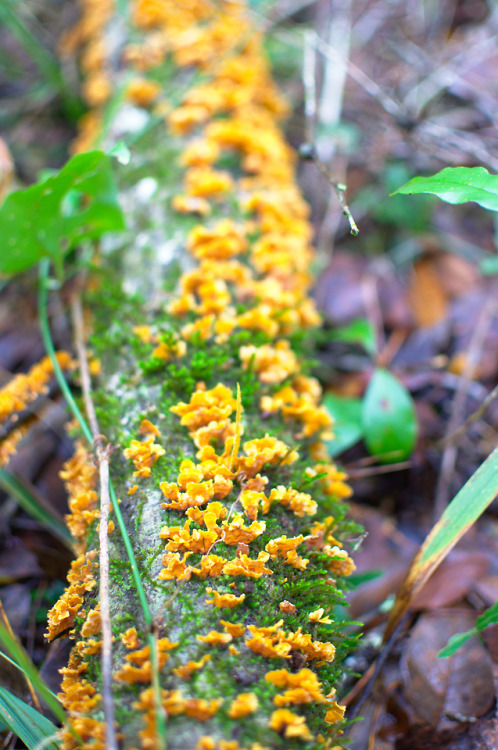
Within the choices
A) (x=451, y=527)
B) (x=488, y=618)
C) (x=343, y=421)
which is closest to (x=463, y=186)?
(x=451, y=527)

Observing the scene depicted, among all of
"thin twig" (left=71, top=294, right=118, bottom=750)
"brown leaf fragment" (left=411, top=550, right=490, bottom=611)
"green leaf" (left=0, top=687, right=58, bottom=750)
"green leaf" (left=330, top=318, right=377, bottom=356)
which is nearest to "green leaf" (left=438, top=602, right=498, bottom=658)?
"brown leaf fragment" (left=411, top=550, right=490, bottom=611)

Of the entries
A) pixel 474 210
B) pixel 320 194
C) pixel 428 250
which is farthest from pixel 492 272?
pixel 320 194

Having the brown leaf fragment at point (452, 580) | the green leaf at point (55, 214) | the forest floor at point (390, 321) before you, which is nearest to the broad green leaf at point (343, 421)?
the forest floor at point (390, 321)

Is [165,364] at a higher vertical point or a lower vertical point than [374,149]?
higher

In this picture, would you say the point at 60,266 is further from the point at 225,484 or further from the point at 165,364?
the point at 225,484

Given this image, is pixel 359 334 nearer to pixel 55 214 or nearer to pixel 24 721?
pixel 55 214

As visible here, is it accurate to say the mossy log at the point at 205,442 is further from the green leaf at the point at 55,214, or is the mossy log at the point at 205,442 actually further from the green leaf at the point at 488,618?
the green leaf at the point at 488,618
